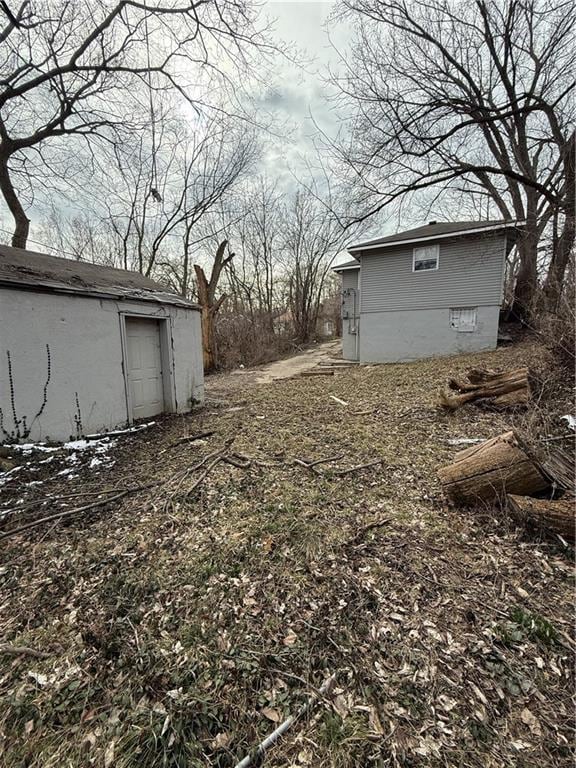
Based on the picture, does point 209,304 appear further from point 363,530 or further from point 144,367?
point 363,530

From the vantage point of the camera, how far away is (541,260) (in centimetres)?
1066

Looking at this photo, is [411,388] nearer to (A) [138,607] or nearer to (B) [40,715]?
(A) [138,607]

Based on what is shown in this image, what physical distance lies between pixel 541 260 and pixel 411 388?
287 inches

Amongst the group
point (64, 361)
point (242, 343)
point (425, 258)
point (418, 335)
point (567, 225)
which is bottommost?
point (64, 361)

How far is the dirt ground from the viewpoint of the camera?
147cm

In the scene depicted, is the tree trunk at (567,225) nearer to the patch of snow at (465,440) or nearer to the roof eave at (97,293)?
the patch of snow at (465,440)

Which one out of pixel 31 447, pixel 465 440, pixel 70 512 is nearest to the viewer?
pixel 70 512

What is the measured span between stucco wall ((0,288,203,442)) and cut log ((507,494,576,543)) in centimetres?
605

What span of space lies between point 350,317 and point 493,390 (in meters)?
11.4

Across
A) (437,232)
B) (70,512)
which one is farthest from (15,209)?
Answer: (437,232)

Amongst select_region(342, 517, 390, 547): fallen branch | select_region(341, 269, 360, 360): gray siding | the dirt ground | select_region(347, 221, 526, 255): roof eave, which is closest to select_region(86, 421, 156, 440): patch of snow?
the dirt ground

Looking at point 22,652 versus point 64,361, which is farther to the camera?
point 64,361

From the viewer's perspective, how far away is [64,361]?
5293 mm

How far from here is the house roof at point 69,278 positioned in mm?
4909
